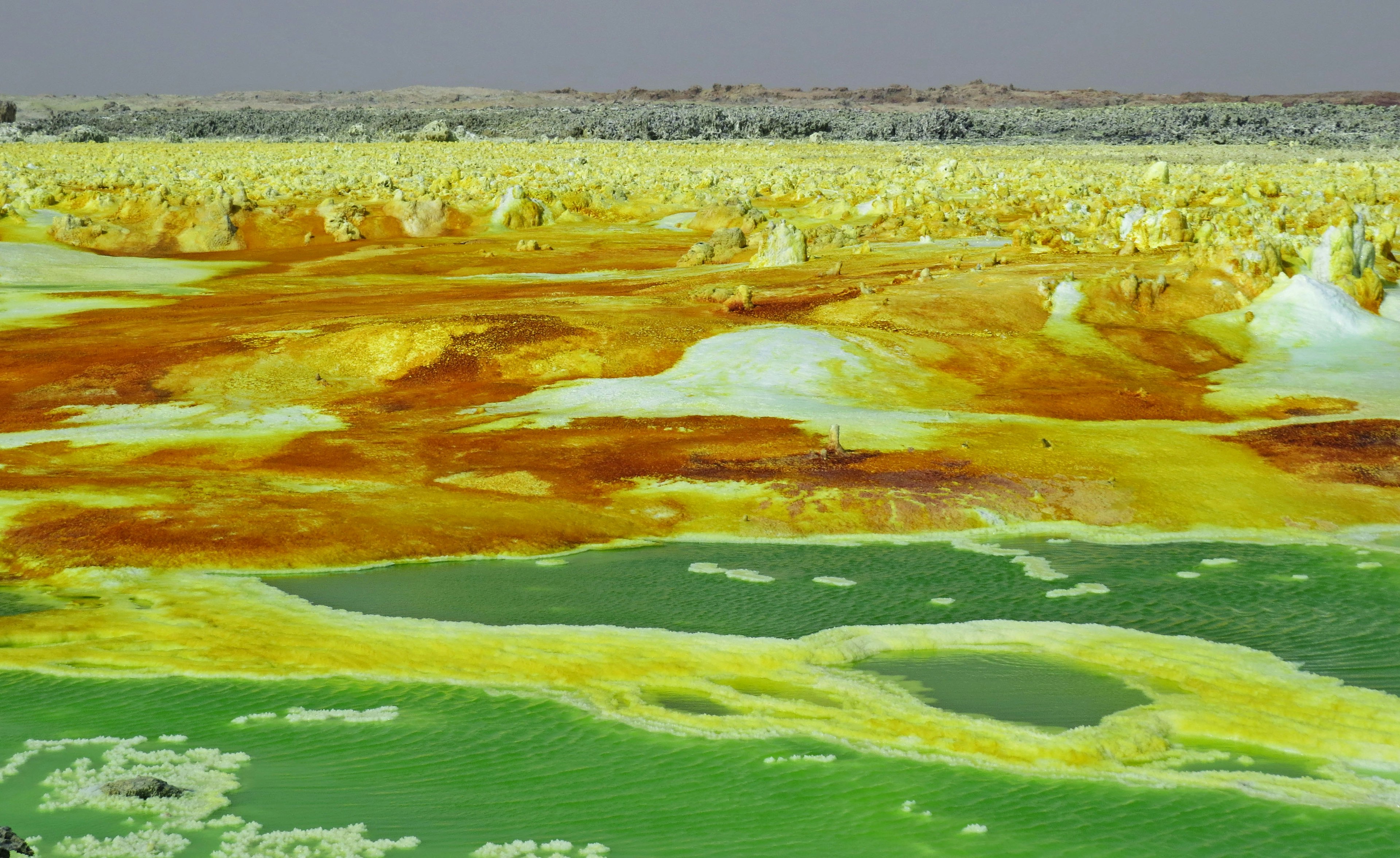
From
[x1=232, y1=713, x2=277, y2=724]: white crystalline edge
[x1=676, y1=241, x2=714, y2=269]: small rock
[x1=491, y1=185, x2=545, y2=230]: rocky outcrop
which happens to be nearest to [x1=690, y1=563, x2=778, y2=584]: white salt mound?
[x1=232, y1=713, x2=277, y2=724]: white crystalline edge

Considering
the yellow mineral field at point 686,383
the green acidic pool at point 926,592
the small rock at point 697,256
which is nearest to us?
the green acidic pool at point 926,592

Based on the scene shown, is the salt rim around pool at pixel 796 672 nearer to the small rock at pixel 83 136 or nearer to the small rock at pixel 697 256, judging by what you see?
the small rock at pixel 697 256

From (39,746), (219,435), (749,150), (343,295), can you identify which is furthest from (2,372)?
(749,150)

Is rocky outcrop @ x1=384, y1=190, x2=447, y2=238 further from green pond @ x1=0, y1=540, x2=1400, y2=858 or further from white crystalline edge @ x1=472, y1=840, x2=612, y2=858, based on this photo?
white crystalline edge @ x1=472, y1=840, x2=612, y2=858

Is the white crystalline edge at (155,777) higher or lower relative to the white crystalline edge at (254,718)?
higher

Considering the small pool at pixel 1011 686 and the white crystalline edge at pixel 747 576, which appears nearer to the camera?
the small pool at pixel 1011 686

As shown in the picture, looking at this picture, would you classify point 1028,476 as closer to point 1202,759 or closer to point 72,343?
point 1202,759

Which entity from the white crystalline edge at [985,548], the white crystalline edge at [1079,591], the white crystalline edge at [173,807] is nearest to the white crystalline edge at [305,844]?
the white crystalline edge at [173,807]
